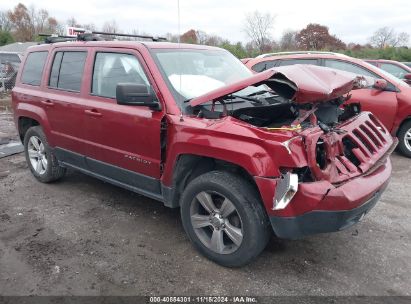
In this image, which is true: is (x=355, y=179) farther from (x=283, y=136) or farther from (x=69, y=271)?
(x=69, y=271)

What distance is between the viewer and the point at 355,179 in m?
2.96

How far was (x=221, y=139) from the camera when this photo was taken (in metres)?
3.06

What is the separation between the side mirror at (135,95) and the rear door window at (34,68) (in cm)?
221

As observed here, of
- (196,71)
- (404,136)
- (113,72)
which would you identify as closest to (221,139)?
(196,71)

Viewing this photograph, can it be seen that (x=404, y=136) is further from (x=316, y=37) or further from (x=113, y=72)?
(x=316, y=37)

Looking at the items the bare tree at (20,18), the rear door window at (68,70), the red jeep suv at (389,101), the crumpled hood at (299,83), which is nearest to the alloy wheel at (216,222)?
the crumpled hood at (299,83)

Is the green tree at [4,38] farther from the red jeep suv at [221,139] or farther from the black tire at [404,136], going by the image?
the black tire at [404,136]

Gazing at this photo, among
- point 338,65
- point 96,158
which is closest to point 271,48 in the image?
point 338,65

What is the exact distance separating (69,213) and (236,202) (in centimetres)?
229

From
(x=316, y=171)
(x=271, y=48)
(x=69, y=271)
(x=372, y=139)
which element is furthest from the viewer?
(x=271, y=48)

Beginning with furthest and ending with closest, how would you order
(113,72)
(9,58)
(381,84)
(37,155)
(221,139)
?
(9,58)
(381,84)
(37,155)
(113,72)
(221,139)

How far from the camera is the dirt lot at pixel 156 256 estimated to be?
3.04 m

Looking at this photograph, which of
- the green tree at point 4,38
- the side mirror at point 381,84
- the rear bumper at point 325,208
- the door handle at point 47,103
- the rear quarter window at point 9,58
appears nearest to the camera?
the rear bumper at point 325,208

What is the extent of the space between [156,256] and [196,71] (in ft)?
6.03
